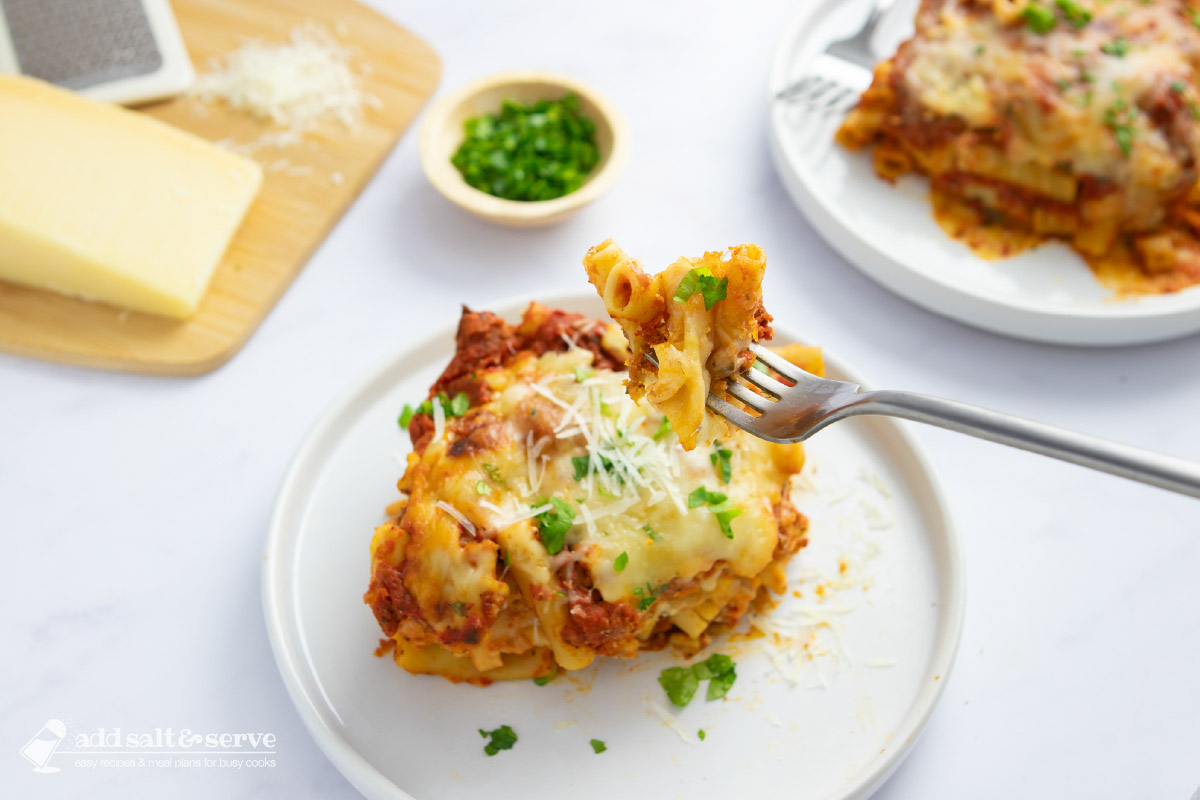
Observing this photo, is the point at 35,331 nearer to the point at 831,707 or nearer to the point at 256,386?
the point at 256,386

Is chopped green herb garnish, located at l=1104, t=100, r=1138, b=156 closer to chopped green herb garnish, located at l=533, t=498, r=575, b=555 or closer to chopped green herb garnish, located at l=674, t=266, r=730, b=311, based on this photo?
chopped green herb garnish, located at l=674, t=266, r=730, b=311

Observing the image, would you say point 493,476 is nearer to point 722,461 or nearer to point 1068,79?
point 722,461

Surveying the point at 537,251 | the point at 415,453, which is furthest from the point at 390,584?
the point at 537,251

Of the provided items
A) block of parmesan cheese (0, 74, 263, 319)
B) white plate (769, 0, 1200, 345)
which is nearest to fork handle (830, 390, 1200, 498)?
white plate (769, 0, 1200, 345)

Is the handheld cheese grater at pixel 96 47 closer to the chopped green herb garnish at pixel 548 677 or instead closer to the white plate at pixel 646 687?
the white plate at pixel 646 687

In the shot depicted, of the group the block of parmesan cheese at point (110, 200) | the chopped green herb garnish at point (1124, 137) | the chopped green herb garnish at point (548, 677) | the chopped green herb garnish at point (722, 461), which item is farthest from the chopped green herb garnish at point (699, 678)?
the chopped green herb garnish at point (1124, 137)

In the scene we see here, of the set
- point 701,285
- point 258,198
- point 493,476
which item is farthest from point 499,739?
point 258,198
